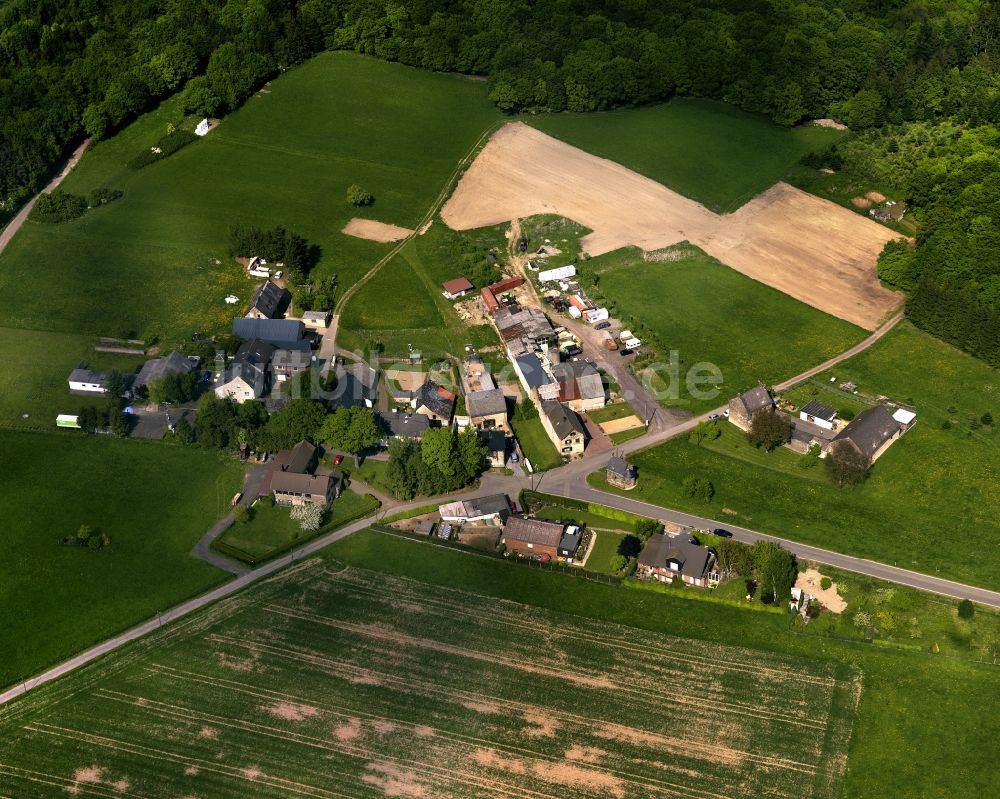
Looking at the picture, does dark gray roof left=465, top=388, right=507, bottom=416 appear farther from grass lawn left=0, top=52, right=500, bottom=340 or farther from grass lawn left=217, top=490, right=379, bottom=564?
grass lawn left=0, top=52, right=500, bottom=340

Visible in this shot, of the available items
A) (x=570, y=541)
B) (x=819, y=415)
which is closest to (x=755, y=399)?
(x=819, y=415)

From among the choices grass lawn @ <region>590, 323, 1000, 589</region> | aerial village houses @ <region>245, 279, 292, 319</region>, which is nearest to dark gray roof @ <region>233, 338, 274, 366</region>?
aerial village houses @ <region>245, 279, 292, 319</region>

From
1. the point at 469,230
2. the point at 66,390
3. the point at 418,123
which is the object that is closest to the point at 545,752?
the point at 66,390

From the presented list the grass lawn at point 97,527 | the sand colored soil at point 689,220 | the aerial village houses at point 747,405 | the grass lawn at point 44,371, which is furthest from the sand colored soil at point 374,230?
the aerial village houses at point 747,405

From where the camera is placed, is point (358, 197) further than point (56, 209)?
Yes

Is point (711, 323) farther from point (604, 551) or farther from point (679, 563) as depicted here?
point (679, 563)

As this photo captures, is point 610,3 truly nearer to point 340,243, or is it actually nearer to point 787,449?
point 340,243

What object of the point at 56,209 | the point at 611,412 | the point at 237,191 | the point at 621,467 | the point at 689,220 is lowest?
the point at 611,412

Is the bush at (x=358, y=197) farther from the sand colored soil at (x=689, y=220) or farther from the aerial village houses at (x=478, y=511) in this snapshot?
the aerial village houses at (x=478, y=511)
